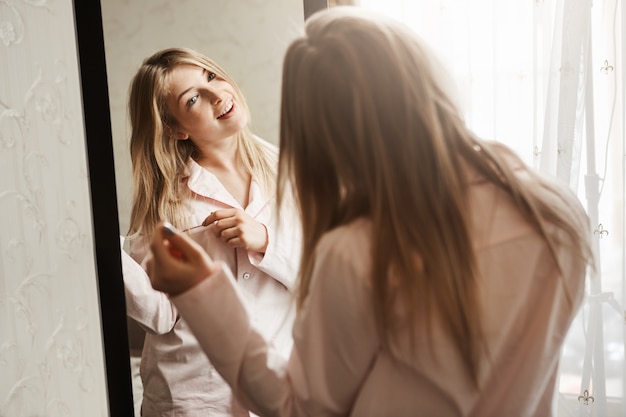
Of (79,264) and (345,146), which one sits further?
(79,264)

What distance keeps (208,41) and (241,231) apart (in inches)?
13.1

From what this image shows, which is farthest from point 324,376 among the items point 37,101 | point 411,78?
point 37,101

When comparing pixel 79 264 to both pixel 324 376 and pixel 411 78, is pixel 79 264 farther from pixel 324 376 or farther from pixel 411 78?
pixel 411 78

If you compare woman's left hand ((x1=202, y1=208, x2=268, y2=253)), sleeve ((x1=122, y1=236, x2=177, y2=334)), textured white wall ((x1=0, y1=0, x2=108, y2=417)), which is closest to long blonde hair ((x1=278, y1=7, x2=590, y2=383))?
woman's left hand ((x1=202, y1=208, x2=268, y2=253))

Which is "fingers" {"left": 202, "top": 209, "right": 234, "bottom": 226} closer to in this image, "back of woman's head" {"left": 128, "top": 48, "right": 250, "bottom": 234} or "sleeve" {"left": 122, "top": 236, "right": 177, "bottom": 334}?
"back of woman's head" {"left": 128, "top": 48, "right": 250, "bottom": 234}

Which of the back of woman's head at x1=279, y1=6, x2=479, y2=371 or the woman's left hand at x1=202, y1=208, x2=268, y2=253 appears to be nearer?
the back of woman's head at x1=279, y1=6, x2=479, y2=371

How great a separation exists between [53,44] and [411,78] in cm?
75

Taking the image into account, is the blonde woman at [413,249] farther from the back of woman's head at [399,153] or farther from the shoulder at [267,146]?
the shoulder at [267,146]

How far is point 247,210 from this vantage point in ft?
3.64

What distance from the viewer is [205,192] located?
1.13 meters

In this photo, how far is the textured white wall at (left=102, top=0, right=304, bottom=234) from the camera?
107 centimetres

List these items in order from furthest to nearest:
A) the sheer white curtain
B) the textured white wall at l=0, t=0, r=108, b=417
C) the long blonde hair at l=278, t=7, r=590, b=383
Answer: the textured white wall at l=0, t=0, r=108, b=417, the sheer white curtain, the long blonde hair at l=278, t=7, r=590, b=383

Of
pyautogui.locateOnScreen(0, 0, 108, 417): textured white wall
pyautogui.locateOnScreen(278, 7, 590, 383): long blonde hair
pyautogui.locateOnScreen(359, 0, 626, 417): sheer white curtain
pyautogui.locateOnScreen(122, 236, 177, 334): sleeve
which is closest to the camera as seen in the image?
pyautogui.locateOnScreen(278, 7, 590, 383): long blonde hair

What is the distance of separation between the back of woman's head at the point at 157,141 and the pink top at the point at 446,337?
0.34 m
